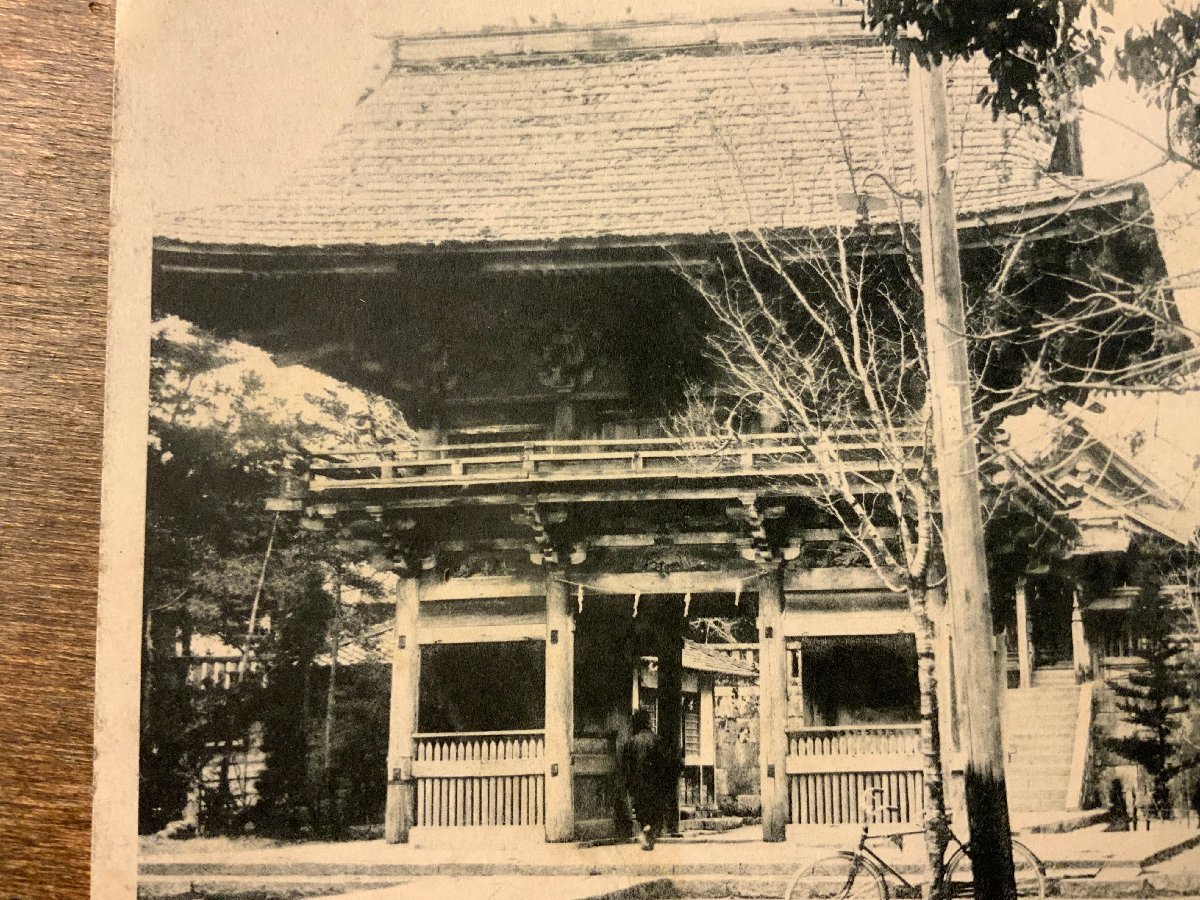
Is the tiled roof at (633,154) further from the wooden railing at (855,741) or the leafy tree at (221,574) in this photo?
the wooden railing at (855,741)

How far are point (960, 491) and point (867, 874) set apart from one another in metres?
0.79

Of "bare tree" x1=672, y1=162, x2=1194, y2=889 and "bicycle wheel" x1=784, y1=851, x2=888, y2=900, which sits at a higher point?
"bare tree" x1=672, y1=162, x2=1194, y2=889

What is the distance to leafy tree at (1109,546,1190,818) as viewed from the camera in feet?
6.15

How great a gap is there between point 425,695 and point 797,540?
0.98 metres

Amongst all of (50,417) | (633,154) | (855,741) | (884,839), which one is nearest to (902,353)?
(633,154)

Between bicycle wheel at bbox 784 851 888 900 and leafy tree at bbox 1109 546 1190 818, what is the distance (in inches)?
22.0

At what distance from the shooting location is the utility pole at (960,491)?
182 cm

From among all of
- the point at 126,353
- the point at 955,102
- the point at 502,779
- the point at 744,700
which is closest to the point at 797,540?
the point at 744,700

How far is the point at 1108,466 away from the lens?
1.99 m

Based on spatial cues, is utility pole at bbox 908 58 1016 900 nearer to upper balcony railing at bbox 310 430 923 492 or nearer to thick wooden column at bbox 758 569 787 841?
upper balcony railing at bbox 310 430 923 492

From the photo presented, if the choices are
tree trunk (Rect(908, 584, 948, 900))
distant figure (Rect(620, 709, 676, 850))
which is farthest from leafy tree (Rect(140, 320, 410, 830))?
tree trunk (Rect(908, 584, 948, 900))

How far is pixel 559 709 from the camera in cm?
221

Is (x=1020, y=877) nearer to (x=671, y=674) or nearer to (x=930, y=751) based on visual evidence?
(x=930, y=751)

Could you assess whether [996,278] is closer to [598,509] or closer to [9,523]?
[598,509]
